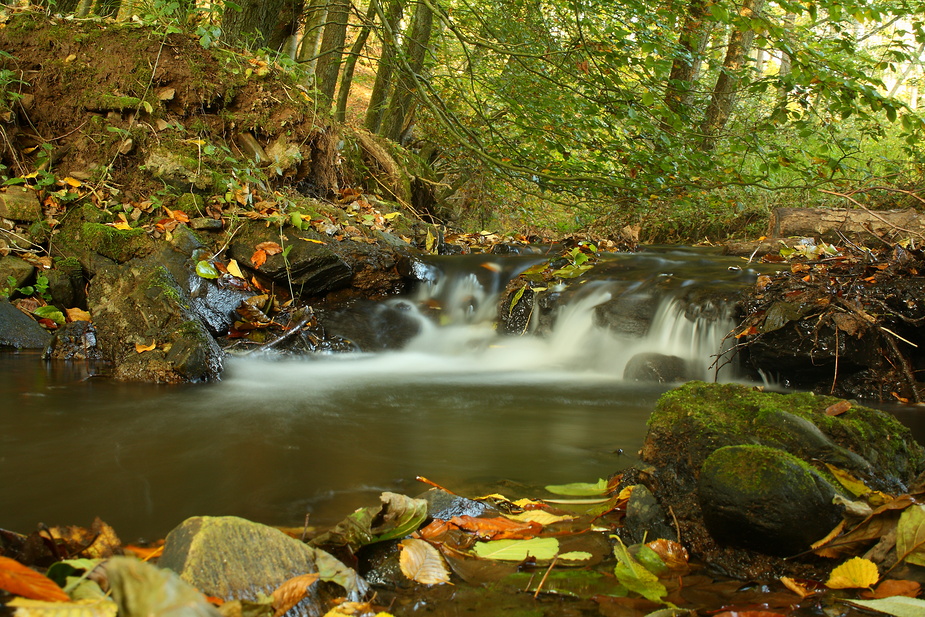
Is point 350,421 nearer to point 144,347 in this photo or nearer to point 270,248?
point 144,347

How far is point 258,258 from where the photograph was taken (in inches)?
257

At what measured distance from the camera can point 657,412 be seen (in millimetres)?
2539

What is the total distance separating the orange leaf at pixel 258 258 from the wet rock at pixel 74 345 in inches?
62.4

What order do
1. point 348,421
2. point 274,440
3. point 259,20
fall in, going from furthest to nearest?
point 259,20
point 348,421
point 274,440

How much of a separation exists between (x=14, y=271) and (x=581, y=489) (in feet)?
19.2

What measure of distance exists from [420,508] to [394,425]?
1.81 metres

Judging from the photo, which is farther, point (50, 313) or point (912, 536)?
point (50, 313)

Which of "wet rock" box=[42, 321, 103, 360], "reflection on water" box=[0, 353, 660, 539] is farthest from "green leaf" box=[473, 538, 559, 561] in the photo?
"wet rock" box=[42, 321, 103, 360]

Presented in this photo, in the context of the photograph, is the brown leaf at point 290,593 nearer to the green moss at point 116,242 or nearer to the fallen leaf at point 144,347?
the fallen leaf at point 144,347

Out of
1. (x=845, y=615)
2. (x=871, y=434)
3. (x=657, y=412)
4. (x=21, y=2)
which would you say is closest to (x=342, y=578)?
(x=845, y=615)

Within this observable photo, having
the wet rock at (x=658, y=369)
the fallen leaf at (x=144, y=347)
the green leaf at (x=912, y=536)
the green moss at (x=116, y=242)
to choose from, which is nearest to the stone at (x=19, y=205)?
the green moss at (x=116, y=242)

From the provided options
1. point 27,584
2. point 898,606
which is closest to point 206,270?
point 27,584

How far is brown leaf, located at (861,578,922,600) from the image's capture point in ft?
5.35

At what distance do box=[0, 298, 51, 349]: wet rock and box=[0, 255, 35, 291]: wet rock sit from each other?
0.20 meters
